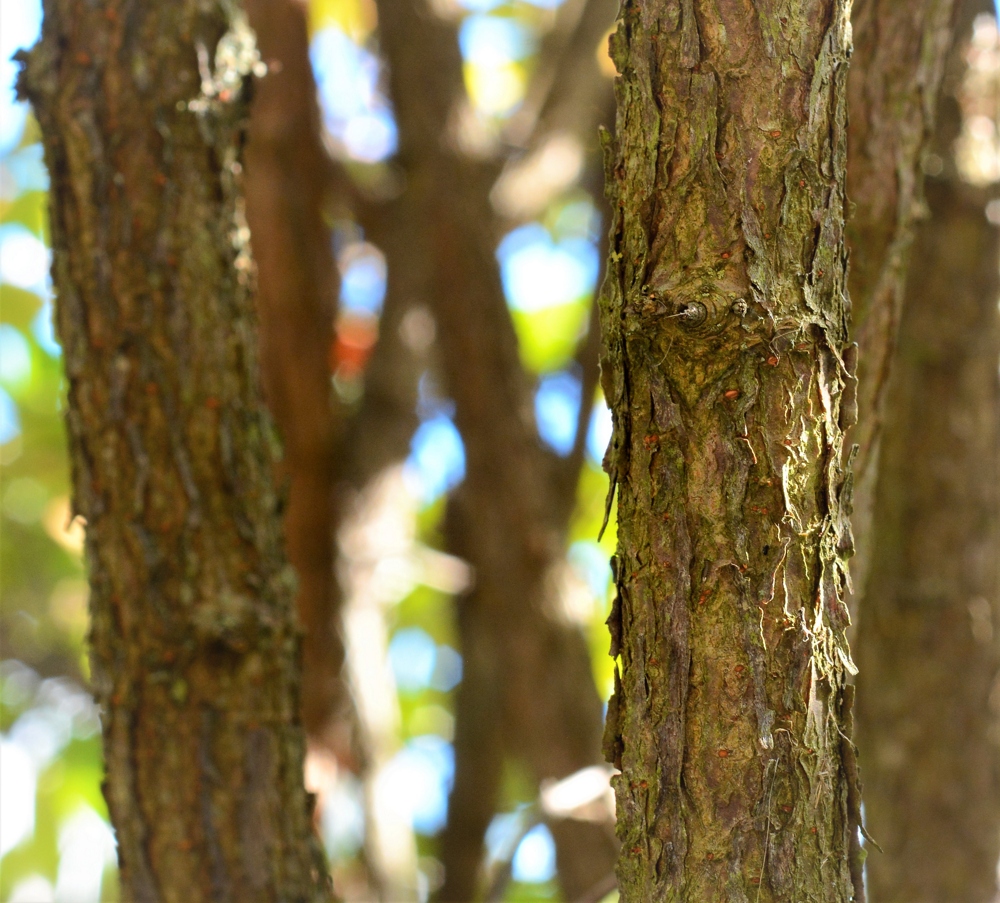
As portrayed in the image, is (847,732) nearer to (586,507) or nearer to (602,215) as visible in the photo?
(602,215)

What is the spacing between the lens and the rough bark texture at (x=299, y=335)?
2771 millimetres

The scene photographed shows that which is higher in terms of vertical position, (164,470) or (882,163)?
(882,163)

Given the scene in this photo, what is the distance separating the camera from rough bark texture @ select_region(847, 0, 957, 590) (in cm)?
119

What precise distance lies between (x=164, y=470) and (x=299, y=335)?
148 cm

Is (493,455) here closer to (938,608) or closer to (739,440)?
(938,608)

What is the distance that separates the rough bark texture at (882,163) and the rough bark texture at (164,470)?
0.76m

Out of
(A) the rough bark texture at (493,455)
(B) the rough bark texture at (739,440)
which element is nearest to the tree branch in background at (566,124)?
(A) the rough bark texture at (493,455)

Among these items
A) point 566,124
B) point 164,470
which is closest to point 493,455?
point 566,124

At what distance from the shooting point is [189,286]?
142cm

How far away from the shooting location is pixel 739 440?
0.86 meters

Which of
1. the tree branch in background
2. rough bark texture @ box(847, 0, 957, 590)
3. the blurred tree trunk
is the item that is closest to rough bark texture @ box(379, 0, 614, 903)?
the tree branch in background

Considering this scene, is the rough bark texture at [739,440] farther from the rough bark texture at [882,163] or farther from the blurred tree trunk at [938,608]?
the blurred tree trunk at [938,608]

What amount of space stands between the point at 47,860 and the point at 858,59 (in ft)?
10.4

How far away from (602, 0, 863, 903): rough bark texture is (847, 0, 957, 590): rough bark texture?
1.07 ft
